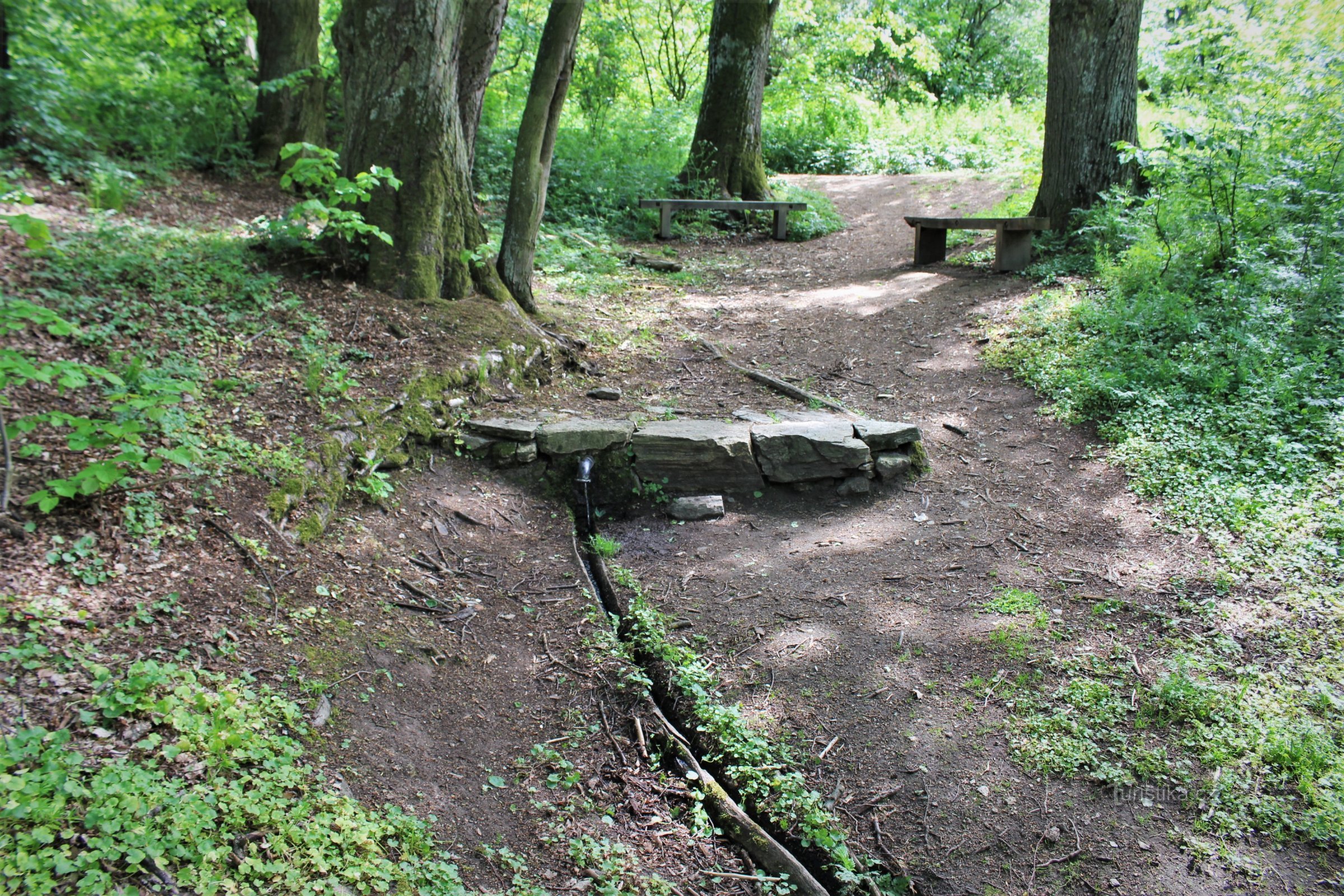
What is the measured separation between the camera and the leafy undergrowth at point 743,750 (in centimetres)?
298

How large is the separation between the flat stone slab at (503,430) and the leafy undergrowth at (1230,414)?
10.0 feet

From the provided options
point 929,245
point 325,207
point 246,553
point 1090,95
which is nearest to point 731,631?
point 246,553

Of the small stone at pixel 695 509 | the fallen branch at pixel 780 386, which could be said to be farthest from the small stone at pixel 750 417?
the small stone at pixel 695 509

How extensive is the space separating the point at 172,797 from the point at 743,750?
196cm

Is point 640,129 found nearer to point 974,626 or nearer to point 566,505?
point 566,505

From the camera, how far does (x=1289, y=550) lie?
4.26 metres

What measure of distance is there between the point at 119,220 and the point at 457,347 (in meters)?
2.63

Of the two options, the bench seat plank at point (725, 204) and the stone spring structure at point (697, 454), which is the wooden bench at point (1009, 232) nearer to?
the bench seat plank at point (725, 204)

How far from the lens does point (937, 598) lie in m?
4.35

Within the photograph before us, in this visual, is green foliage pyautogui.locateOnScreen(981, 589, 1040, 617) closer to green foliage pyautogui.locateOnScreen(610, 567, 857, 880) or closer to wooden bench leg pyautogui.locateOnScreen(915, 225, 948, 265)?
green foliage pyautogui.locateOnScreen(610, 567, 857, 880)

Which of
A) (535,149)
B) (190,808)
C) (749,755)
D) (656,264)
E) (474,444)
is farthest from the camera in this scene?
(656,264)

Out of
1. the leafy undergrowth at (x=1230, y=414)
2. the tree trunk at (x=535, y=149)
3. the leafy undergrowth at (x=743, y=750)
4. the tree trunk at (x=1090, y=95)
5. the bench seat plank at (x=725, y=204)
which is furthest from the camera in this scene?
the bench seat plank at (x=725, y=204)

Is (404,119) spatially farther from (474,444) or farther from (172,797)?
(172,797)

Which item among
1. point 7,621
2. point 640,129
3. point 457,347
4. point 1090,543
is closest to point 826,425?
point 1090,543
